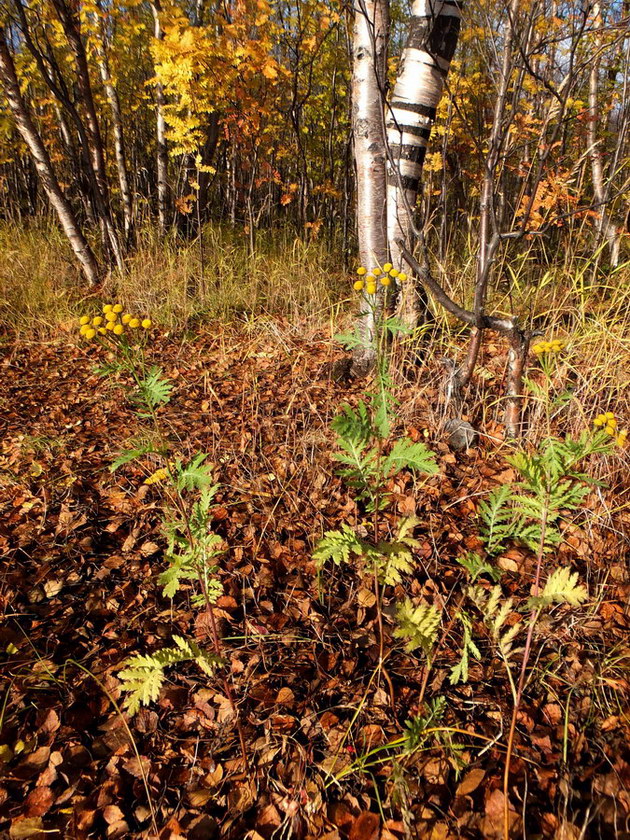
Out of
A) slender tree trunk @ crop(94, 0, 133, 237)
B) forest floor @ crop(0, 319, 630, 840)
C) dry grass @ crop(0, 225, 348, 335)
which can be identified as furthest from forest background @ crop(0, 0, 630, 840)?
slender tree trunk @ crop(94, 0, 133, 237)

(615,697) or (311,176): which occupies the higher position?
(311,176)

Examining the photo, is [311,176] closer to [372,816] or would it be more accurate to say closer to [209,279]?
[209,279]

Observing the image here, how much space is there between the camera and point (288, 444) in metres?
2.28

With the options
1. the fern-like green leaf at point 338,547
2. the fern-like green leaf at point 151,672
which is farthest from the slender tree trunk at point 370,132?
the fern-like green leaf at point 151,672

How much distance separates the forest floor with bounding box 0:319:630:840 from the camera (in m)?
1.06

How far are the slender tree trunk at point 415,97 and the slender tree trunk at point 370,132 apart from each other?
88 millimetres

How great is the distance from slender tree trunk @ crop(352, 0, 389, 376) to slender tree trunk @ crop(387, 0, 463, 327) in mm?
88

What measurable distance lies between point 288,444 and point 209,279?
98.5 inches

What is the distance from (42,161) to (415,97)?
3.49 m

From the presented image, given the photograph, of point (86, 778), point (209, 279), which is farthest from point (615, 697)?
point (209, 279)

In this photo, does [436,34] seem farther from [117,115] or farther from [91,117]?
[117,115]

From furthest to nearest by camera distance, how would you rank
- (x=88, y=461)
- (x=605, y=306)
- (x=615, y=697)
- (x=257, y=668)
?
(x=605, y=306), (x=88, y=461), (x=257, y=668), (x=615, y=697)

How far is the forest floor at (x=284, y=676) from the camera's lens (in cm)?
106

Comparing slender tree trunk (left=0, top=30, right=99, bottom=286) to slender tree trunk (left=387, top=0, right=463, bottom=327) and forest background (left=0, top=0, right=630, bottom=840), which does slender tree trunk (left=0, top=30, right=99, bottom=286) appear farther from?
slender tree trunk (left=387, top=0, right=463, bottom=327)
